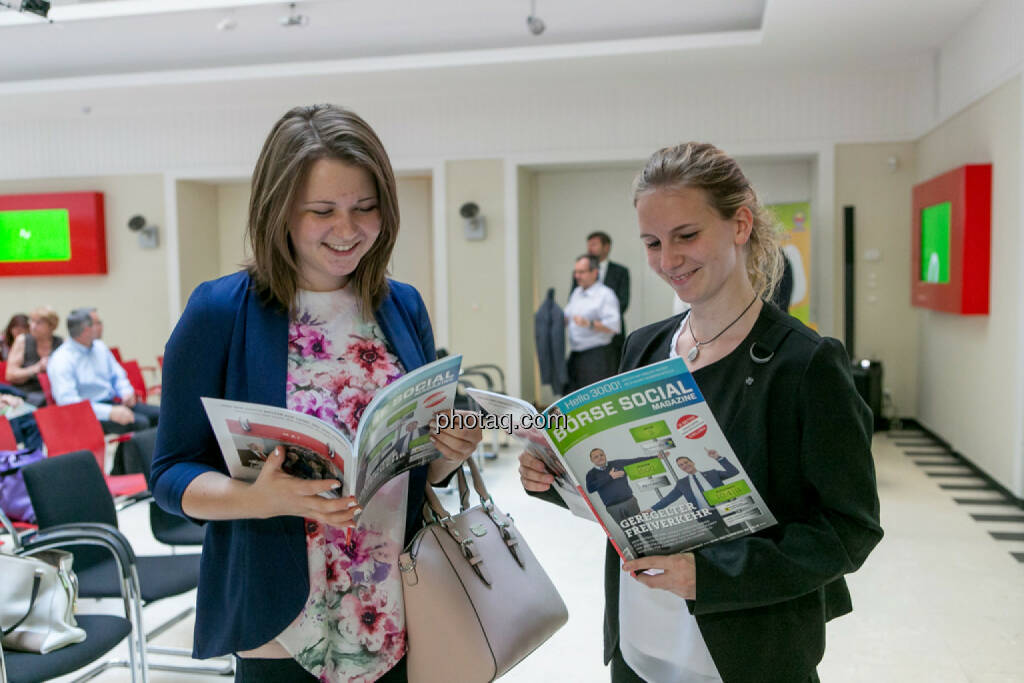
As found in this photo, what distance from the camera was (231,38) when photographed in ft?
25.7

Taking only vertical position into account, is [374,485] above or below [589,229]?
below

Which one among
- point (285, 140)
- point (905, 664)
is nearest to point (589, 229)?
point (905, 664)

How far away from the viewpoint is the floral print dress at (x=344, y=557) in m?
1.35

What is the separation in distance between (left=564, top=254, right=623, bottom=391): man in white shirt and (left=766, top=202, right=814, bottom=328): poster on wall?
2.18m

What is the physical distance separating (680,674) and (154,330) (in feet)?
32.9

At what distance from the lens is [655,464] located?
1181 millimetres

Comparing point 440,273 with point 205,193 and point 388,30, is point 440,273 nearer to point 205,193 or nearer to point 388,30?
point 388,30

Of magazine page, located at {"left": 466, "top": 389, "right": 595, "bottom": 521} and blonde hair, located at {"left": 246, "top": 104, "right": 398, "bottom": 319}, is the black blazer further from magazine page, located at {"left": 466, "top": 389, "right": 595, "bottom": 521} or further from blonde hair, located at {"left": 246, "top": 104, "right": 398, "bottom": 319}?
blonde hair, located at {"left": 246, "top": 104, "right": 398, "bottom": 319}

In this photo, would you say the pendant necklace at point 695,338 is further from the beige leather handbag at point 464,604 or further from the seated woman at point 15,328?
the seated woman at point 15,328

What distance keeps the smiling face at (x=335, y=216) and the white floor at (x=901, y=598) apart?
92.7 inches

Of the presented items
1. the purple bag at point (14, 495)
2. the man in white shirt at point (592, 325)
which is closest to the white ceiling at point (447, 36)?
the man in white shirt at point (592, 325)

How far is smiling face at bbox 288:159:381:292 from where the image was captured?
51.8 inches

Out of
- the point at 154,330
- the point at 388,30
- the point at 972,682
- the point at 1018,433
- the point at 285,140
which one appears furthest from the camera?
the point at 154,330

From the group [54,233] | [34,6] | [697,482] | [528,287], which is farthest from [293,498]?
[54,233]
